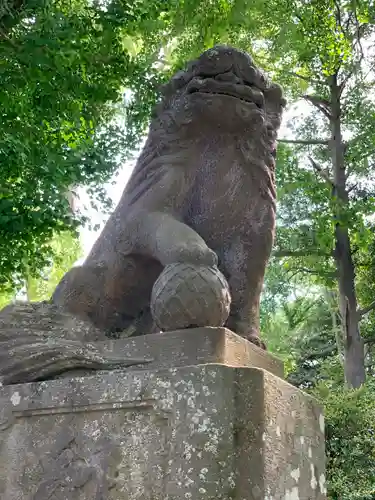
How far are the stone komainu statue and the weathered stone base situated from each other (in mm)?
436

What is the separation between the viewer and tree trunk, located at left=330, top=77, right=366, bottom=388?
389 inches

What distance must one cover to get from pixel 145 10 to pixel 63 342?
4677 millimetres

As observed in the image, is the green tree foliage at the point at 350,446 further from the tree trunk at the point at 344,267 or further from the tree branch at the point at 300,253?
the tree branch at the point at 300,253

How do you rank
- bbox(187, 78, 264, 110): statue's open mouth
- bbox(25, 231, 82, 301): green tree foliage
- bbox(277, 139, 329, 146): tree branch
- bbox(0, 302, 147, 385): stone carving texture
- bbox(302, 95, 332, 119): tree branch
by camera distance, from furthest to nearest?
bbox(277, 139, 329, 146): tree branch → bbox(302, 95, 332, 119): tree branch → bbox(25, 231, 82, 301): green tree foliage → bbox(187, 78, 264, 110): statue's open mouth → bbox(0, 302, 147, 385): stone carving texture

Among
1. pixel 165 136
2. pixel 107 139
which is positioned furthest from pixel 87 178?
pixel 165 136

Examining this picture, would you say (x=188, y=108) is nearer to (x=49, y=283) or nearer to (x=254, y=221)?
(x=254, y=221)

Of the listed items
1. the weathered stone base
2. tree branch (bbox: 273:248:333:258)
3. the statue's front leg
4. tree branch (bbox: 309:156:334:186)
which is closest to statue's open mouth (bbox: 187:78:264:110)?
the statue's front leg

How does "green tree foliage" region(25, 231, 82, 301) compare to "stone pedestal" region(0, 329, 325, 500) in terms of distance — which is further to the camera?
"green tree foliage" region(25, 231, 82, 301)

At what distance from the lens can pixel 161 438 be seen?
5.41ft

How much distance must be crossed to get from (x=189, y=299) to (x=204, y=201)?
595 millimetres

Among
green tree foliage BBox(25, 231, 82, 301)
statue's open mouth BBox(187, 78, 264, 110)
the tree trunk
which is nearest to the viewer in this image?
statue's open mouth BBox(187, 78, 264, 110)

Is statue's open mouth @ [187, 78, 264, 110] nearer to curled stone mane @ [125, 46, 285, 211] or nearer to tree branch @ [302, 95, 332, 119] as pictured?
curled stone mane @ [125, 46, 285, 211]

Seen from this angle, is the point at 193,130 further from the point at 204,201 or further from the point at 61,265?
the point at 61,265

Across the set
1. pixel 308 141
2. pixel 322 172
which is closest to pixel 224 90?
pixel 322 172
